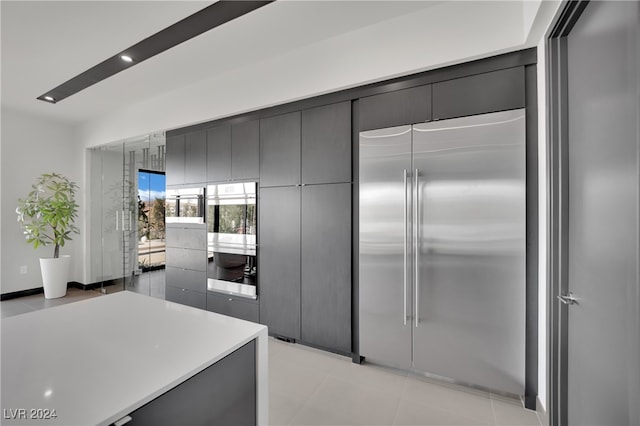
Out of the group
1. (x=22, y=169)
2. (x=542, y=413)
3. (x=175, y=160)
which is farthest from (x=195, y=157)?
(x=542, y=413)

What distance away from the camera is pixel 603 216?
125 cm

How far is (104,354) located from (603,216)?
1977 mm

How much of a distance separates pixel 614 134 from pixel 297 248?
2.35 meters

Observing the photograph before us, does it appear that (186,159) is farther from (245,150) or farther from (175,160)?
(245,150)

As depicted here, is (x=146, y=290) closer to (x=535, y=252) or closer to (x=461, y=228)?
(x=461, y=228)

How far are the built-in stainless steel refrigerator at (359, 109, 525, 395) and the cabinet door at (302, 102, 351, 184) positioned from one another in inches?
7.5

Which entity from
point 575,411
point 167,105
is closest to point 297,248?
point 575,411

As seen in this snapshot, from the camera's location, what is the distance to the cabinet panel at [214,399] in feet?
2.58

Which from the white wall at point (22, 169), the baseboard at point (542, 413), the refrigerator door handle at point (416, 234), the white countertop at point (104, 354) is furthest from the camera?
the white wall at point (22, 169)

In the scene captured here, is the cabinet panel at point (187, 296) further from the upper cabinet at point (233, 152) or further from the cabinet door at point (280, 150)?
the cabinet door at point (280, 150)

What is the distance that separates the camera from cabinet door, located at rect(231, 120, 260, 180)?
10.5 feet

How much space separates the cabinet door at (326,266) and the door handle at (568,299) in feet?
4.87

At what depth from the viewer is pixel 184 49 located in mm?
2844

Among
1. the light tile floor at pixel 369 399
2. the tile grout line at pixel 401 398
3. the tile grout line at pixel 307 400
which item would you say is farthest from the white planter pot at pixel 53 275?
the tile grout line at pixel 401 398
